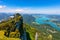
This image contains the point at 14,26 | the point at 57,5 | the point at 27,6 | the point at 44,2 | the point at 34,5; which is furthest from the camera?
the point at 57,5

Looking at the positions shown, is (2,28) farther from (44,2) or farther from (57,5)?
(57,5)

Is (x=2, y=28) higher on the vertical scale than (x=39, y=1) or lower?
lower

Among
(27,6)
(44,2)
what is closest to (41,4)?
(44,2)

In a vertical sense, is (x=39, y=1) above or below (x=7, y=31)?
above

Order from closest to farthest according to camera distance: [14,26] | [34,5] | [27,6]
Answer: [14,26], [27,6], [34,5]

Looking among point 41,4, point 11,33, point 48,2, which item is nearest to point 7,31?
point 11,33

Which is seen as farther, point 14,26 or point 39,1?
point 39,1

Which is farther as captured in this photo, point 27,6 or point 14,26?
point 27,6

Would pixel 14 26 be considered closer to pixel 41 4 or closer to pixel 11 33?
pixel 11 33

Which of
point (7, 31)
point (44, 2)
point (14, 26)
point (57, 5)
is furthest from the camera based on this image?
point (57, 5)
